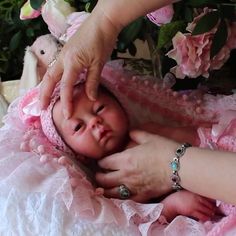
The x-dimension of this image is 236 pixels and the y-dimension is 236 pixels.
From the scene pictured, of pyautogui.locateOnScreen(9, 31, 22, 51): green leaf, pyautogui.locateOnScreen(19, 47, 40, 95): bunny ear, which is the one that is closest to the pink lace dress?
pyautogui.locateOnScreen(19, 47, 40, 95): bunny ear

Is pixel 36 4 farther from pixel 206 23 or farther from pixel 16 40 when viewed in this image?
pixel 206 23

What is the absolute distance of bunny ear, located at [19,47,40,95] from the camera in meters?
1.51

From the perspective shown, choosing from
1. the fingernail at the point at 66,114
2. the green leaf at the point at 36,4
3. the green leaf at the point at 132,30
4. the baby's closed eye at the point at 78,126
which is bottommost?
the baby's closed eye at the point at 78,126

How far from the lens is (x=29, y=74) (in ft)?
5.02

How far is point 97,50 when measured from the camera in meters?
1.01

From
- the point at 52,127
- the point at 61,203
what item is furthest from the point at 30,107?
the point at 61,203

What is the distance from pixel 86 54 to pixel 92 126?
15cm

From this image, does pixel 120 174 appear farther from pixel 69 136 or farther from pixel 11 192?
pixel 11 192

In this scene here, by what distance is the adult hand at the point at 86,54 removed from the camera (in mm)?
1003

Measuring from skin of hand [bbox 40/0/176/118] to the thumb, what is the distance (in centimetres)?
14

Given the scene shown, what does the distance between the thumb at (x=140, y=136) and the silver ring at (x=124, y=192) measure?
0.10 metres

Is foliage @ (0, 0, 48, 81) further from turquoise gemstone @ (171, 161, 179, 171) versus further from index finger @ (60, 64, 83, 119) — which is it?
turquoise gemstone @ (171, 161, 179, 171)

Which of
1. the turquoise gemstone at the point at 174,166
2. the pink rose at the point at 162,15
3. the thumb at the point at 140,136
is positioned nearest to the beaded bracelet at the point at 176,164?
the turquoise gemstone at the point at 174,166

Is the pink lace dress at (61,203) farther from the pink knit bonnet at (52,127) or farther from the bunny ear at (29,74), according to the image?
the bunny ear at (29,74)
